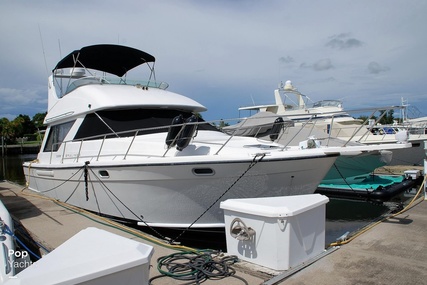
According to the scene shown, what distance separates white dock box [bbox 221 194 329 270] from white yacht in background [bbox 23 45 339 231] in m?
1.32

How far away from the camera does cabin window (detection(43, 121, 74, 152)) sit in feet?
27.1

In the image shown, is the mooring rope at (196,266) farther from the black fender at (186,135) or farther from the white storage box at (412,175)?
the white storage box at (412,175)

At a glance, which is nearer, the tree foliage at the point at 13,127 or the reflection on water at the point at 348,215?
the reflection on water at the point at 348,215

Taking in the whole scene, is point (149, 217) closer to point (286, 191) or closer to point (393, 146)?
point (286, 191)

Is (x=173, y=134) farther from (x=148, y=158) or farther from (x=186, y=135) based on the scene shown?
(x=148, y=158)

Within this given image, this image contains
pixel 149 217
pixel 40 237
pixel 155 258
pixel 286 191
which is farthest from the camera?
pixel 149 217

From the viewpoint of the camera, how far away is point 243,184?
17.4 ft

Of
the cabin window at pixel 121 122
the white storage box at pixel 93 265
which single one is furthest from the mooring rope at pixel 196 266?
the cabin window at pixel 121 122

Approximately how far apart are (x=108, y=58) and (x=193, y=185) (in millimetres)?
5662

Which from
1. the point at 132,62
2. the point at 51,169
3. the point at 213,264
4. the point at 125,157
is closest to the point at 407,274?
the point at 213,264

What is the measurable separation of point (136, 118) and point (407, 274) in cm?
555

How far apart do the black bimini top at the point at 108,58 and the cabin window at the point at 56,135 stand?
5.53 ft

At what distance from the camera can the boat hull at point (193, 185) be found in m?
5.24

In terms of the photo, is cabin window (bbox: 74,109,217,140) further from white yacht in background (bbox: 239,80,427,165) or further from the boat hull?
white yacht in background (bbox: 239,80,427,165)
